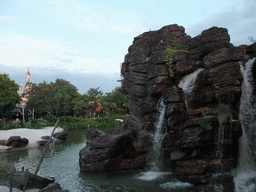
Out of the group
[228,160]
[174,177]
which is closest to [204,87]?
[228,160]

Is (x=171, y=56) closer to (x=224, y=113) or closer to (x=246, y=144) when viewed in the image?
(x=224, y=113)

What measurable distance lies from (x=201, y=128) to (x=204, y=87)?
3773 mm

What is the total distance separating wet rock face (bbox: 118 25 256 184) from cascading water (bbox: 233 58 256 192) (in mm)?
367

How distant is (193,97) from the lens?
1495 cm

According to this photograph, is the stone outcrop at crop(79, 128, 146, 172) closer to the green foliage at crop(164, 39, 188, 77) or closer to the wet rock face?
the wet rock face

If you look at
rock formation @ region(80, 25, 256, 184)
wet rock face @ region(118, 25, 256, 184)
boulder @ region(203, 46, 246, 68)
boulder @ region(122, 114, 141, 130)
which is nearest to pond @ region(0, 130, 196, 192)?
rock formation @ region(80, 25, 256, 184)

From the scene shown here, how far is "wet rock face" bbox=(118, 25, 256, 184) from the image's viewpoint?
11977mm

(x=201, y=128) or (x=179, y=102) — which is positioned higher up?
(x=179, y=102)

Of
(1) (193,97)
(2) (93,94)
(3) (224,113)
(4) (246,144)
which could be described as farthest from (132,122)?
(2) (93,94)

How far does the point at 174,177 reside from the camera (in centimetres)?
1385

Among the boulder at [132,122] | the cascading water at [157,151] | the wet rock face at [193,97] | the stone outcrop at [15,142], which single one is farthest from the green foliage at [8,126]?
the cascading water at [157,151]

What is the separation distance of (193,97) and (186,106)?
0.85 meters

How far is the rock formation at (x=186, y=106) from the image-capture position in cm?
1196

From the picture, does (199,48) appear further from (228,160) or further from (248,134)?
(228,160)
